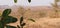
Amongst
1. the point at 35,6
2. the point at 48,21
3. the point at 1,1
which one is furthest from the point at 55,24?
the point at 1,1

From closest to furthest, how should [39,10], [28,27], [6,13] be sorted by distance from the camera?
[6,13] < [28,27] < [39,10]

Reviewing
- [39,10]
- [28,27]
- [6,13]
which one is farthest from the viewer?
[39,10]

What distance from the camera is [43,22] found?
1.32 metres

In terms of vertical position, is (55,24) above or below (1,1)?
below

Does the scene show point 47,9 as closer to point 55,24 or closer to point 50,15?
point 50,15

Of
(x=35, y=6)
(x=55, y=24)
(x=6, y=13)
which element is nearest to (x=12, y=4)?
(x=35, y=6)

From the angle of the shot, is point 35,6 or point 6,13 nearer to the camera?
point 6,13

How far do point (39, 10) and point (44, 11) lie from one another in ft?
0.19

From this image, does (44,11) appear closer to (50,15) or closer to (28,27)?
(50,15)

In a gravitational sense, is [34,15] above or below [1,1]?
below

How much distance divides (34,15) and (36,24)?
0.43 feet

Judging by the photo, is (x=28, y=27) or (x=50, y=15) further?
(x=50, y=15)

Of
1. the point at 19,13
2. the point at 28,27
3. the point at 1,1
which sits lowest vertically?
the point at 28,27

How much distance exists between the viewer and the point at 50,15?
1426 mm
